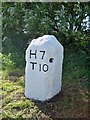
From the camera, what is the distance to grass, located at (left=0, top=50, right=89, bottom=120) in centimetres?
343

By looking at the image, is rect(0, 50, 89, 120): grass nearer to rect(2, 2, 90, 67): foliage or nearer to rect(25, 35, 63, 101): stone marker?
rect(25, 35, 63, 101): stone marker

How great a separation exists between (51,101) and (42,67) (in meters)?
0.39

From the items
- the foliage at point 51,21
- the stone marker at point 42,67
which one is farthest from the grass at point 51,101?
the foliage at point 51,21

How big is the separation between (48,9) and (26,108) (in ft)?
6.38

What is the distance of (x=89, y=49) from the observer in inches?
197

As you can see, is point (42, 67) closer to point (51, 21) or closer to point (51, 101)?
point (51, 101)

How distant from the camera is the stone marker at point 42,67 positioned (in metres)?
3.50

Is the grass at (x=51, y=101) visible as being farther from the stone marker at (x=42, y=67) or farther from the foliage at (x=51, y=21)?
the foliage at (x=51, y=21)

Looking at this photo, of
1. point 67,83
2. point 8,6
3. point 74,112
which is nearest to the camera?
point 74,112

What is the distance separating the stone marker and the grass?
0.11m

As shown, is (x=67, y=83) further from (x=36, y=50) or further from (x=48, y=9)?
(x=48, y=9)

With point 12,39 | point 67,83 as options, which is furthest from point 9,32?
point 67,83

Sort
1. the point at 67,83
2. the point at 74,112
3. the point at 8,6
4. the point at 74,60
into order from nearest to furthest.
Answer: the point at 74,112 < the point at 67,83 < the point at 74,60 < the point at 8,6

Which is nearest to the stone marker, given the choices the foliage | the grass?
the grass
